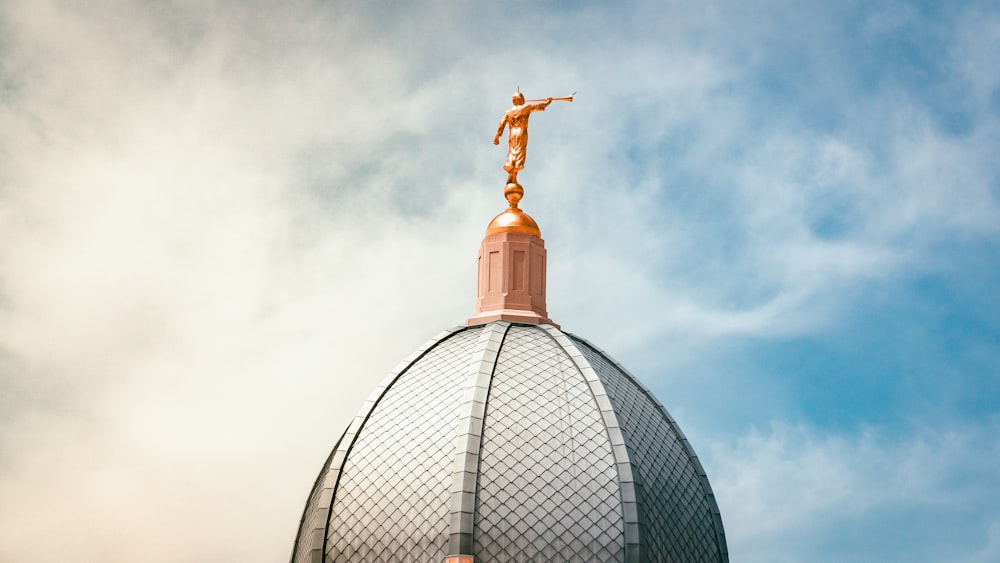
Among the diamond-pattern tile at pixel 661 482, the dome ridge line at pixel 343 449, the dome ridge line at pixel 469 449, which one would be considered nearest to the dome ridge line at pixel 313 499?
the dome ridge line at pixel 343 449

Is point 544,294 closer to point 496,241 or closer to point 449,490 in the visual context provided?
point 496,241

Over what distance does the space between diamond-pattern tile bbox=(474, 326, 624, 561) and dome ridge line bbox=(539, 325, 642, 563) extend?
0.11 metres

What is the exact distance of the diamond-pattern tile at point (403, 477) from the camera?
87.6 ft

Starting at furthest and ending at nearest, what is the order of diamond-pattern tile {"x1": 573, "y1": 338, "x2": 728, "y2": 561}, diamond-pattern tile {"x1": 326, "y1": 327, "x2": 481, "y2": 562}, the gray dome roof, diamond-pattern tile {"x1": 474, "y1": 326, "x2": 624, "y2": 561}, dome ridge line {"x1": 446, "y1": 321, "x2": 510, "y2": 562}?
diamond-pattern tile {"x1": 573, "y1": 338, "x2": 728, "y2": 561} → diamond-pattern tile {"x1": 326, "y1": 327, "x2": 481, "y2": 562} → the gray dome roof → diamond-pattern tile {"x1": 474, "y1": 326, "x2": 624, "y2": 561} → dome ridge line {"x1": 446, "y1": 321, "x2": 510, "y2": 562}

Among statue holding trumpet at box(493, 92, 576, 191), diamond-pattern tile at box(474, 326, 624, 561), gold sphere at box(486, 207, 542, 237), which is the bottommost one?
diamond-pattern tile at box(474, 326, 624, 561)

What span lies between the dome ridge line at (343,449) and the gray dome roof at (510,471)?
1.2 inches

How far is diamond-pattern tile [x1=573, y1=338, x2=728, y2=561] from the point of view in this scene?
89.4ft

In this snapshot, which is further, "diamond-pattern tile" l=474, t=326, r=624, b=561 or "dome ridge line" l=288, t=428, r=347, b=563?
"dome ridge line" l=288, t=428, r=347, b=563

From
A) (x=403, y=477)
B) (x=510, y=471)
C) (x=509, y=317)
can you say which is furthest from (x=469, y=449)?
(x=509, y=317)

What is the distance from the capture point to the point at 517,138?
3275cm

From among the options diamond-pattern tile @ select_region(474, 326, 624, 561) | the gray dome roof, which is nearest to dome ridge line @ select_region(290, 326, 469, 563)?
the gray dome roof

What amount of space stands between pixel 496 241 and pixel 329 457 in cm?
600

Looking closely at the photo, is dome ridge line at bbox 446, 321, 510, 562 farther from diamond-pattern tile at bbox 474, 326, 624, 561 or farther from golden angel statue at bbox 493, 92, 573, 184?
golden angel statue at bbox 493, 92, 573, 184

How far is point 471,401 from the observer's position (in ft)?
91.3
